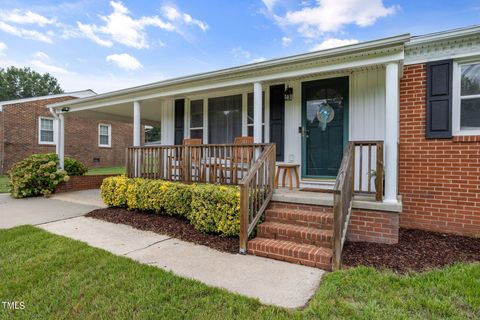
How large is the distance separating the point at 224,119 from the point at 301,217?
Result: 353 cm

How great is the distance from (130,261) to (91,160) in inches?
597

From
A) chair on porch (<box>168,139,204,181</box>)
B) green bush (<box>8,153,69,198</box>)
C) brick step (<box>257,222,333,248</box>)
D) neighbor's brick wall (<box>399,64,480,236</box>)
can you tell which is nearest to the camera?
brick step (<box>257,222,333,248</box>)

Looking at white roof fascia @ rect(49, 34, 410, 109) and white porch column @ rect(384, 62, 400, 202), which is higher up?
white roof fascia @ rect(49, 34, 410, 109)

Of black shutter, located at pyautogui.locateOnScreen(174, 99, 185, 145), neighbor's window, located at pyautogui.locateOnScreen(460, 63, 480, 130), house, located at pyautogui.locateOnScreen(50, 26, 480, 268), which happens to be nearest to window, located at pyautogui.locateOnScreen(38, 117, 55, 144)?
black shutter, located at pyautogui.locateOnScreen(174, 99, 185, 145)

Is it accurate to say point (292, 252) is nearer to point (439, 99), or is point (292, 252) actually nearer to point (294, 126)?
point (294, 126)

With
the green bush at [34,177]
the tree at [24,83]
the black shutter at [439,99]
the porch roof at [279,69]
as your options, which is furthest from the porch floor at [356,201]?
the tree at [24,83]

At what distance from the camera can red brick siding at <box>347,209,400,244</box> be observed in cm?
354

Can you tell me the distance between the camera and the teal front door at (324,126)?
5066mm

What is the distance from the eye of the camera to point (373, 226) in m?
3.63

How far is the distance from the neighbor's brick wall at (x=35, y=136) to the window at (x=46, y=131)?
0.21 metres

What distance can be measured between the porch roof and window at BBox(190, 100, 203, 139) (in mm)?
1071

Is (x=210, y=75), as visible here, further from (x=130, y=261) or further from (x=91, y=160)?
(x=91, y=160)

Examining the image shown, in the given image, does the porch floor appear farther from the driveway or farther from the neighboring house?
the neighboring house

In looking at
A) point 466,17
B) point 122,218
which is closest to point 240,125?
point 122,218
